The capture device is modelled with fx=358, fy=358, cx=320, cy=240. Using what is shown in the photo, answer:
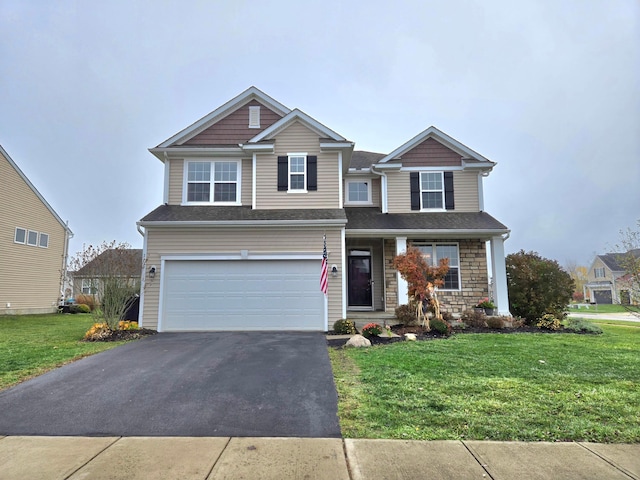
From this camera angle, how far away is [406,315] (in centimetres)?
1105

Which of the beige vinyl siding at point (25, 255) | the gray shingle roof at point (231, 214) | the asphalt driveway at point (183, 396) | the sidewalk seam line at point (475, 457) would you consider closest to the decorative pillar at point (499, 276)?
the gray shingle roof at point (231, 214)

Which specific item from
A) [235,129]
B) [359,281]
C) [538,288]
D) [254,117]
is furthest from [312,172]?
[538,288]

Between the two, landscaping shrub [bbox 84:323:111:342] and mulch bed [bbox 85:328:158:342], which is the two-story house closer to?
mulch bed [bbox 85:328:158:342]

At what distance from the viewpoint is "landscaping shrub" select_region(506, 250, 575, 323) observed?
11.5 meters

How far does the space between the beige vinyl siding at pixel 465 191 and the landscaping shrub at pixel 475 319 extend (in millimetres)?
4153

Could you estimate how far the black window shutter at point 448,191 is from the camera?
13.9m

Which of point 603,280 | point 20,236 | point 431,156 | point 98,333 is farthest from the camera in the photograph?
point 603,280

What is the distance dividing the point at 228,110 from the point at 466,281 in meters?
11.0

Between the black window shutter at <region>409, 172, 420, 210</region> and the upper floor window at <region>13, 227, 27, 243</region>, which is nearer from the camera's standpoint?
the black window shutter at <region>409, 172, 420, 210</region>

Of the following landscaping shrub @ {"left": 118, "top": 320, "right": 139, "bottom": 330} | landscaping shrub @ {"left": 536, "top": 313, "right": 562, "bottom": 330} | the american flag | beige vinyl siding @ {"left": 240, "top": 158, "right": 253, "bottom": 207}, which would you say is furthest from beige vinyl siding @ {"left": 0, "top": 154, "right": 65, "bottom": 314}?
landscaping shrub @ {"left": 536, "top": 313, "right": 562, "bottom": 330}

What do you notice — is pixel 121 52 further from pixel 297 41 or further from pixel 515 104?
pixel 515 104

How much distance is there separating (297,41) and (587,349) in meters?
13.5

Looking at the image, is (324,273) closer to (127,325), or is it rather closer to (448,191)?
(127,325)

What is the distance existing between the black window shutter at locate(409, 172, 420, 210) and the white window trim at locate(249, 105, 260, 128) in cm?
631
